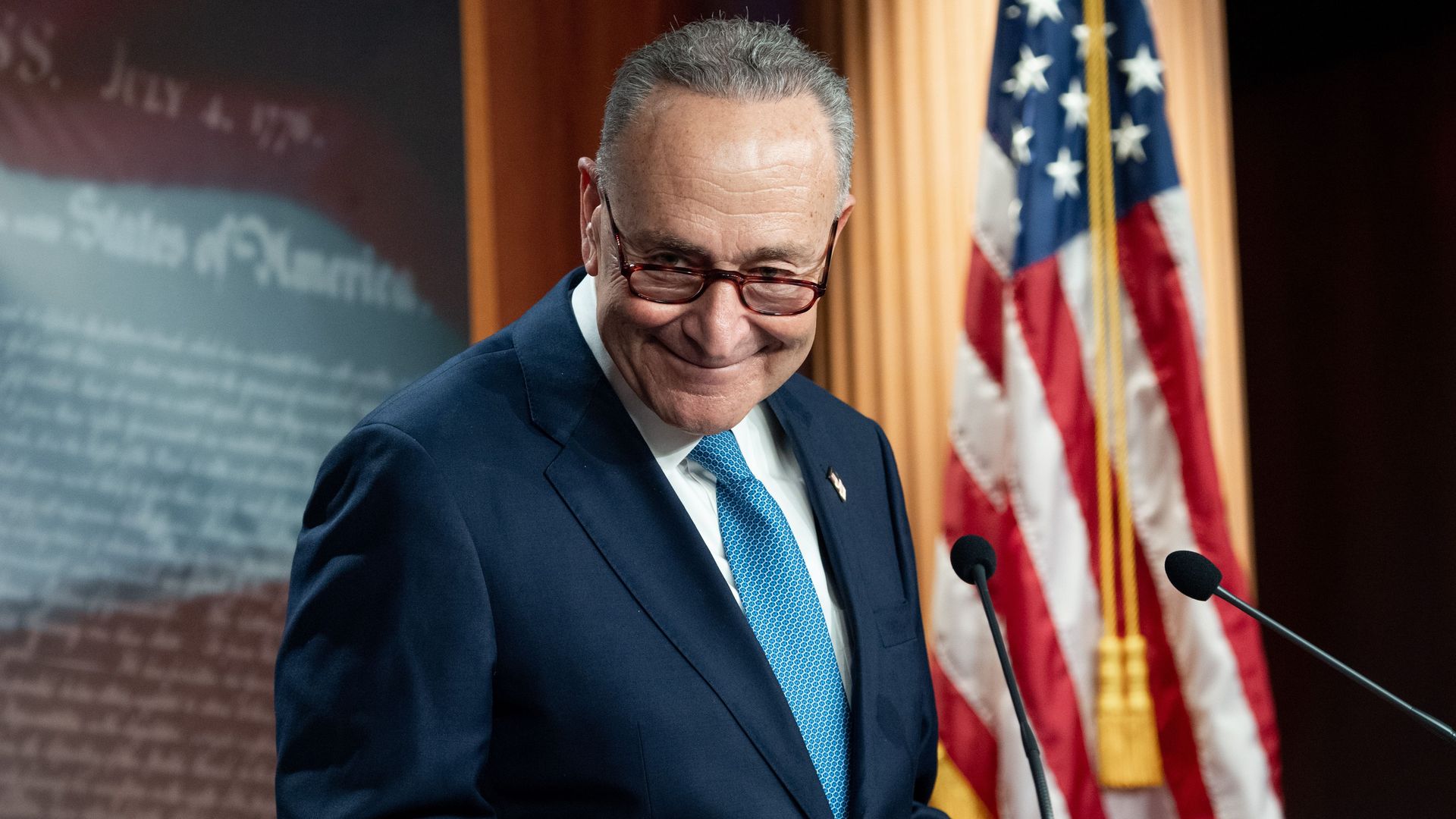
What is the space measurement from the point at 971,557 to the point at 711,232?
0.41 metres

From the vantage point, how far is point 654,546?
4.09 ft

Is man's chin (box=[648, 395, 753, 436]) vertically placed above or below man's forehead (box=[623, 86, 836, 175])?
below

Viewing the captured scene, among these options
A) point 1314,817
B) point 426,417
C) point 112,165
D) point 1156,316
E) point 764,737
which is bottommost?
point 1314,817

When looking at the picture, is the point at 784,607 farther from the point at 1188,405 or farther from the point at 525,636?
the point at 1188,405

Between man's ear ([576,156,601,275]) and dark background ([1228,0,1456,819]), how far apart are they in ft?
8.50

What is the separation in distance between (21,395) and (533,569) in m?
1.42

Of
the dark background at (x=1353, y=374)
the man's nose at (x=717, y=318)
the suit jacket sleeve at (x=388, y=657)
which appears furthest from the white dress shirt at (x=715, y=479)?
the dark background at (x=1353, y=374)

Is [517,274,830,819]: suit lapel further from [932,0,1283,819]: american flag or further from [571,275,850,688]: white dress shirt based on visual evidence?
[932,0,1283,819]: american flag

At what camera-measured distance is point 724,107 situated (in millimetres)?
1204

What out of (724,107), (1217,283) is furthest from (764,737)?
(1217,283)

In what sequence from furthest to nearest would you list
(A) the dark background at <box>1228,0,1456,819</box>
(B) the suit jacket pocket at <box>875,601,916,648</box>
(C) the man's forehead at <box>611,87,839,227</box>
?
(A) the dark background at <box>1228,0,1456,819</box> < (B) the suit jacket pocket at <box>875,601,916,648</box> < (C) the man's forehead at <box>611,87,839,227</box>

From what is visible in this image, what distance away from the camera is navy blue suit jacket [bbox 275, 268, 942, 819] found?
1.08 metres

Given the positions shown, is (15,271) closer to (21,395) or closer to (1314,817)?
(21,395)

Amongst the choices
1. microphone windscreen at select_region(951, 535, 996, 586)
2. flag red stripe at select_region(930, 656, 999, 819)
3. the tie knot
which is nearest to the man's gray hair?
the tie knot
